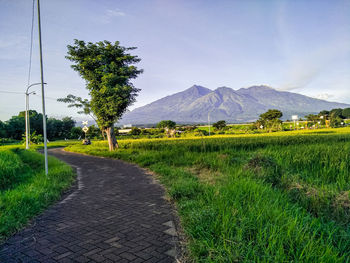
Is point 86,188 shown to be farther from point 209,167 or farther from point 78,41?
point 78,41

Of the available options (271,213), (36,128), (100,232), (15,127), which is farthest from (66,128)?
(271,213)

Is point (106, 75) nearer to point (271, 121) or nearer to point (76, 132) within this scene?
point (76, 132)

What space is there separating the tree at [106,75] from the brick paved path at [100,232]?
10678 millimetres

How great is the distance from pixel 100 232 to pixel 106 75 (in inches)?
532

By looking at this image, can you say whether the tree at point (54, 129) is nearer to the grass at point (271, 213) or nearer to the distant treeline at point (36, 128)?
the distant treeline at point (36, 128)

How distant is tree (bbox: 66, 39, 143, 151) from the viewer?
15773 millimetres

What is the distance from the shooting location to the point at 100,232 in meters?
3.83

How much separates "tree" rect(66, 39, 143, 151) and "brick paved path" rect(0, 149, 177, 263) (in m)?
10.7

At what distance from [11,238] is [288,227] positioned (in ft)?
14.0

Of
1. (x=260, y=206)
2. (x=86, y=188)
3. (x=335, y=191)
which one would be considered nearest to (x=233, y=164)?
(x=335, y=191)

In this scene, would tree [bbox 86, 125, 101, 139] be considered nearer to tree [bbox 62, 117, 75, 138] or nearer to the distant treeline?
the distant treeline

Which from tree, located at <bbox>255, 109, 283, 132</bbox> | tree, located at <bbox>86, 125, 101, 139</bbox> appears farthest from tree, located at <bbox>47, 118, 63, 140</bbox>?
tree, located at <bbox>255, 109, 283, 132</bbox>

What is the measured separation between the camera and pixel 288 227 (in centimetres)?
313

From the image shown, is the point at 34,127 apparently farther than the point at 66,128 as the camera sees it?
No
